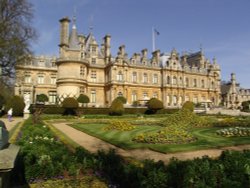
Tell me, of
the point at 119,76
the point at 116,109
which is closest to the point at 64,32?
the point at 119,76

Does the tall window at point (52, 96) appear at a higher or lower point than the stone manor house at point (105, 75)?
lower

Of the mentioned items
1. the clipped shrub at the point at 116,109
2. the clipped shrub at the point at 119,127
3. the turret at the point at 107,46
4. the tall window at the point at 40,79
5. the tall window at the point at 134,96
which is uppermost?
the turret at the point at 107,46

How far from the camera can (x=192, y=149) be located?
958 centimetres

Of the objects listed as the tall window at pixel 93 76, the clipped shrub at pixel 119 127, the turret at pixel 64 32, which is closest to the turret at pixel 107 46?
the tall window at pixel 93 76

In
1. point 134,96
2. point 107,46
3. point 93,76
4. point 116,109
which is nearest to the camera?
point 116,109

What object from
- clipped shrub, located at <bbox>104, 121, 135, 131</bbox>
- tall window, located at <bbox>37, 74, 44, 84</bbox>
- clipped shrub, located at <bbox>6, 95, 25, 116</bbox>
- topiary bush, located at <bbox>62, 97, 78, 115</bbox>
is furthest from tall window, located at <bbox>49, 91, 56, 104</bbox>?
clipped shrub, located at <bbox>104, 121, 135, 131</bbox>

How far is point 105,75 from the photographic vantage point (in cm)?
4462

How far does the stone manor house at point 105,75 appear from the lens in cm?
3925

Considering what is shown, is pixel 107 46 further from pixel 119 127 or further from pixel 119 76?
pixel 119 127

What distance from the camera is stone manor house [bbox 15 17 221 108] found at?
39250mm

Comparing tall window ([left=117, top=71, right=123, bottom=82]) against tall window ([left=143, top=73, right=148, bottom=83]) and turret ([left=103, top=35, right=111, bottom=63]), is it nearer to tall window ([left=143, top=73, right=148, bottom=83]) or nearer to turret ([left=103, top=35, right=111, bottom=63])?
turret ([left=103, top=35, right=111, bottom=63])

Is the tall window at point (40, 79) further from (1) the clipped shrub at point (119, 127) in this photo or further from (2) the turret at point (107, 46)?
(1) the clipped shrub at point (119, 127)

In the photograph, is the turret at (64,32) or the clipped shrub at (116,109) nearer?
the clipped shrub at (116,109)

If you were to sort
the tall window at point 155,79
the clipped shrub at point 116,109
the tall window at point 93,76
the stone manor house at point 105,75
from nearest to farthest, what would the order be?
the clipped shrub at point 116,109 → the stone manor house at point 105,75 → the tall window at point 93,76 → the tall window at point 155,79
